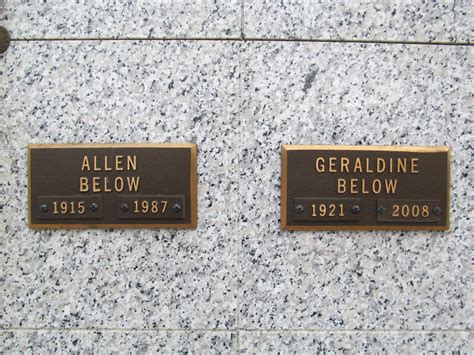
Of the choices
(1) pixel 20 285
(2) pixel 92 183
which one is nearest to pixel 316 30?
(2) pixel 92 183

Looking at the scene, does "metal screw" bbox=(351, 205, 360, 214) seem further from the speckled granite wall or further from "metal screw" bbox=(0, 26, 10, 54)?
"metal screw" bbox=(0, 26, 10, 54)

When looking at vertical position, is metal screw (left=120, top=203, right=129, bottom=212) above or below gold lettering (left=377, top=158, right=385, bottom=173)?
below

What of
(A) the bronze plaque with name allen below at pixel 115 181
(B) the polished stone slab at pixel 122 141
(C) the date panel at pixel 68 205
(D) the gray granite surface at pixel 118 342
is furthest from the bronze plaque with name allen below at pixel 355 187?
(C) the date panel at pixel 68 205

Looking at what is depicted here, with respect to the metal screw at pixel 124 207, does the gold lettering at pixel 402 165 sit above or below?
above

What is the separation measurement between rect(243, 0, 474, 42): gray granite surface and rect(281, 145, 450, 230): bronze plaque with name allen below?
601 millimetres

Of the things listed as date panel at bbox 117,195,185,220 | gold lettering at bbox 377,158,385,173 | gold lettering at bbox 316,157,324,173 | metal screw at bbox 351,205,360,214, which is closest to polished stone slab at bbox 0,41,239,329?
date panel at bbox 117,195,185,220

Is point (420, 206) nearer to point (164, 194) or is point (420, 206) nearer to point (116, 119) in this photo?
point (164, 194)

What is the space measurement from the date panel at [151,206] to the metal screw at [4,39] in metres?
1.00

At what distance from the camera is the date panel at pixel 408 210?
2293 millimetres

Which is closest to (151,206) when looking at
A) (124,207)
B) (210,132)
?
(124,207)

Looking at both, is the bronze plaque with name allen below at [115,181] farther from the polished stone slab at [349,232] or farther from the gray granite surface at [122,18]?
the gray granite surface at [122,18]

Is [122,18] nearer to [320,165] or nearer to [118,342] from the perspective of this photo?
[320,165]

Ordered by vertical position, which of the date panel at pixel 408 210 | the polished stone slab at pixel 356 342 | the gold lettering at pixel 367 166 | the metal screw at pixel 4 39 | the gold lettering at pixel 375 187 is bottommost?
the polished stone slab at pixel 356 342

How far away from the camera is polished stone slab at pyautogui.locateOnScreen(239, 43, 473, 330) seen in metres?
2.32
